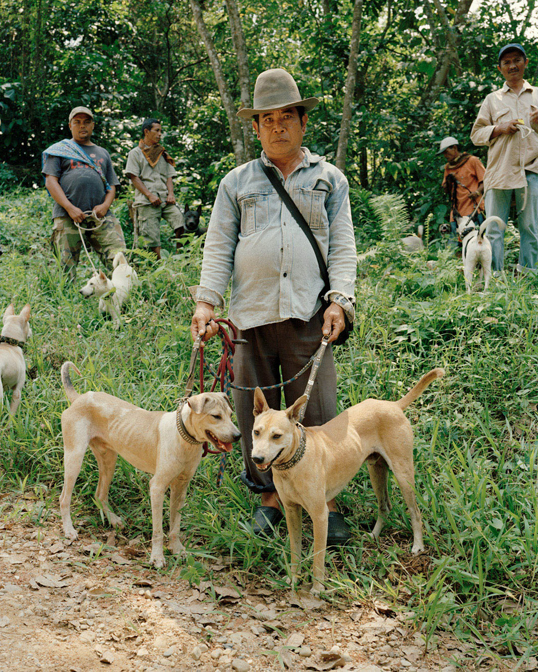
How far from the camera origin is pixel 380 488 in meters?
3.57

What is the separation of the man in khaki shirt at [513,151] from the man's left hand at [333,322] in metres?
3.82

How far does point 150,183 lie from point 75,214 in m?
2.08

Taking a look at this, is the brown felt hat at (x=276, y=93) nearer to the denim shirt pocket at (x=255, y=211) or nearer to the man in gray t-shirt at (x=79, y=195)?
the denim shirt pocket at (x=255, y=211)

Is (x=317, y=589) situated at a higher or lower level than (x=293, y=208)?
lower

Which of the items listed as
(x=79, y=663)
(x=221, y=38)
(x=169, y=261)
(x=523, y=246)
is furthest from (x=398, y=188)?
(x=79, y=663)

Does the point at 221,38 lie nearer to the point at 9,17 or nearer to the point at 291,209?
the point at 9,17

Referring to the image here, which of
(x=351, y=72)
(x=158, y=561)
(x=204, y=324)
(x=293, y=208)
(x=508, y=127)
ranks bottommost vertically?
(x=158, y=561)

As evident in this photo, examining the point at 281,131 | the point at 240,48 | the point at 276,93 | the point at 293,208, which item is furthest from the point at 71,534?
the point at 240,48

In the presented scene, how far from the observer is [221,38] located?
15.4 metres

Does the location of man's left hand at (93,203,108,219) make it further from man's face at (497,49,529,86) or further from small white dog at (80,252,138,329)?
man's face at (497,49,529,86)

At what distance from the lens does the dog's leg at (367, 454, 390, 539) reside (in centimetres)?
352

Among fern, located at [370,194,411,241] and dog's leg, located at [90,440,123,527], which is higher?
fern, located at [370,194,411,241]

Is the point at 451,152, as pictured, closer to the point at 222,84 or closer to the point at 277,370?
the point at 222,84

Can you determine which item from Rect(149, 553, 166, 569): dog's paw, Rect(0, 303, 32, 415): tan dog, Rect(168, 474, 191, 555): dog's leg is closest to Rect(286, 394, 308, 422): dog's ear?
Rect(168, 474, 191, 555): dog's leg
